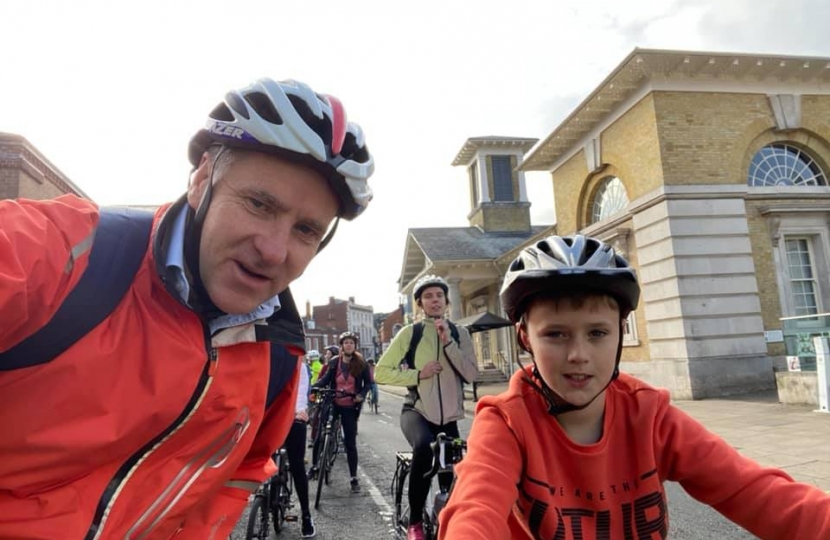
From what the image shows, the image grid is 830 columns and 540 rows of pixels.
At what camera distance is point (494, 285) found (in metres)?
28.9

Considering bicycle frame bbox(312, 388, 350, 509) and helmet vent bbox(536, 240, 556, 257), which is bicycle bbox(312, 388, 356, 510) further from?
helmet vent bbox(536, 240, 556, 257)

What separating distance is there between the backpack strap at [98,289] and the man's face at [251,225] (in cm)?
18

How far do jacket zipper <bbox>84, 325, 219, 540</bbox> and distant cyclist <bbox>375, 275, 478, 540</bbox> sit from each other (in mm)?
3272

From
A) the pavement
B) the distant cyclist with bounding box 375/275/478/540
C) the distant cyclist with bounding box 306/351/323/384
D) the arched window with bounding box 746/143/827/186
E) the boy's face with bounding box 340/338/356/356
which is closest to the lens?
the distant cyclist with bounding box 375/275/478/540

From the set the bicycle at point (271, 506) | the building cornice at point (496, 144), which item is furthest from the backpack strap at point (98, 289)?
the building cornice at point (496, 144)

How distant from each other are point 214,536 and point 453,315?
80.5 feet

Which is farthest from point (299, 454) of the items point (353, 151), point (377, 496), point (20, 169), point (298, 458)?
point (20, 169)

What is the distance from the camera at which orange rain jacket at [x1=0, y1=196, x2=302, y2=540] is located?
1119mm

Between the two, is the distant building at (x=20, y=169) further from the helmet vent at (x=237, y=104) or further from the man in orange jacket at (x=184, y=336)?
the man in orange jacket at (x=184, y=336)

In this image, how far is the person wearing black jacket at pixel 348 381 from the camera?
8016 millimetres

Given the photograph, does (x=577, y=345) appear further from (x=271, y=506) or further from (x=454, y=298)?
(x=454, y=298)

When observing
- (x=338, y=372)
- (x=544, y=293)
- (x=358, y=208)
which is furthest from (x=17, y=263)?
(x=338, y=372)

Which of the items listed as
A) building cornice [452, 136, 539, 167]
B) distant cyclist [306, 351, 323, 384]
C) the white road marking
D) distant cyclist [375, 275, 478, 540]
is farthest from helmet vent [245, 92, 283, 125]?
building cornice [452, 136, 539, 167]

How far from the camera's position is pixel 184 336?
140 cm
